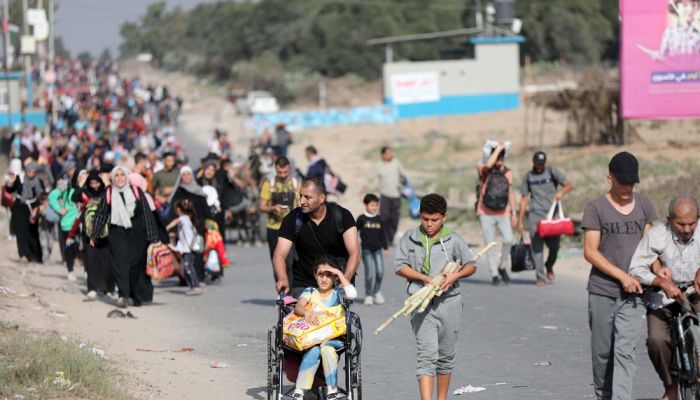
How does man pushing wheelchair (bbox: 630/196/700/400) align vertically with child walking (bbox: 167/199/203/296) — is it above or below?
above

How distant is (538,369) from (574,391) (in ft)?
3.23

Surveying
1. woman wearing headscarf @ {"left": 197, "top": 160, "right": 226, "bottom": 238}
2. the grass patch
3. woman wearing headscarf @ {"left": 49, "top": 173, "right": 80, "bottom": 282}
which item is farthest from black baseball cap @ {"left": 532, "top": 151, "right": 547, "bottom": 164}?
the grass patch

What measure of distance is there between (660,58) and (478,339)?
1478 centimetres

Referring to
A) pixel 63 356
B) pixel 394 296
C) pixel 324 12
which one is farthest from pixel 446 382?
pixel 324 12

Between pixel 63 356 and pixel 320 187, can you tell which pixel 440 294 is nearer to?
pixel 320 187

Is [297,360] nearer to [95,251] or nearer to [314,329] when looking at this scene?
[314,329]

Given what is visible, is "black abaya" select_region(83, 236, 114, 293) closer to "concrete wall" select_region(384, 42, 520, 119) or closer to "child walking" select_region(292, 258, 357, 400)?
"child walking" select_region(292, 258, 357, 400)

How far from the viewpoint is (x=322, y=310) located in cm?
829

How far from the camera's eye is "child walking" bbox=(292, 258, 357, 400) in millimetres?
8133

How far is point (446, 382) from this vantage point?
26.9 ft

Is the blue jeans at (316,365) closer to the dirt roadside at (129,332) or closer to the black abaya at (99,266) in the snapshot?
the dirt roadside at (129,332)

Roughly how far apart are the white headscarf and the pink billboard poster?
44.4ft

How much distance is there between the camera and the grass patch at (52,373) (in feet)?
28.9

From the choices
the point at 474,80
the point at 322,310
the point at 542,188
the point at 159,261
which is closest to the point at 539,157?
the point at 542,188
